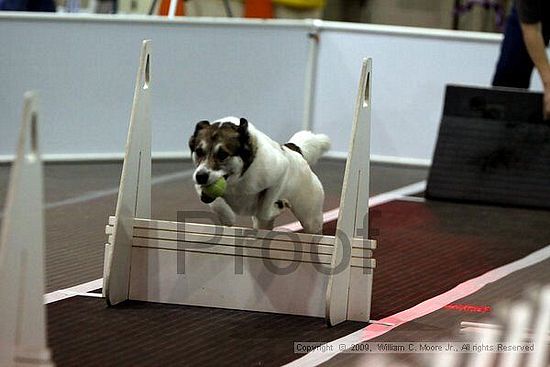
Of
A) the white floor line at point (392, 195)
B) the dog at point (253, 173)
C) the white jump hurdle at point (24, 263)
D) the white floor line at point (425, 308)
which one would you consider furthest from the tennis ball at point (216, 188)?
the white floor line at point (392, 195)

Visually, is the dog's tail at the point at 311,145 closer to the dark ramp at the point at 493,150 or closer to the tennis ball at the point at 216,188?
the tennis ball at the point at 216,188

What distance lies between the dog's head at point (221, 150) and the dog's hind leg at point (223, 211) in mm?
234

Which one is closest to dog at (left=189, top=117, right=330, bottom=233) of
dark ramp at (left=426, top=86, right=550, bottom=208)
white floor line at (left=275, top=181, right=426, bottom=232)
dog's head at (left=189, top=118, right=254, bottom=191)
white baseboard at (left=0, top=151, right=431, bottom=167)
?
dog's head at (left=189, top=118, right=254, bottom=191)

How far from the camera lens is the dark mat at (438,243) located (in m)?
4.61

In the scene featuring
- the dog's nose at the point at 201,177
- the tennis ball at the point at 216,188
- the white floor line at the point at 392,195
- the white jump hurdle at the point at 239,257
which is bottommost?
the white floor line at the point at 392,195

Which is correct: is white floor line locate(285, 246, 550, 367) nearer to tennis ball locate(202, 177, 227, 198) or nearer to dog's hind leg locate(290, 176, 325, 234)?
dog's hind leg locate(290, 176, 325, 234)

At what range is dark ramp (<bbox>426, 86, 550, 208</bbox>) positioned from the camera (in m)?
6.52

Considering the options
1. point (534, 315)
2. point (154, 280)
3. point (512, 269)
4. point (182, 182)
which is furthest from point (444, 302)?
point (182, 182)

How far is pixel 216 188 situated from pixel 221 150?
0.40ft

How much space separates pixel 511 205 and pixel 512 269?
1.62 meters

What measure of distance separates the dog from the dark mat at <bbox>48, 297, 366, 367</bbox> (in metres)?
0.37

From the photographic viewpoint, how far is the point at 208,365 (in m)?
3.43

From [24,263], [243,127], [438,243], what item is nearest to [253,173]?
[243,127]

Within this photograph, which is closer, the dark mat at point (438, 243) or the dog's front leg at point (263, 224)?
the dog's front leg at point (263, 224)
